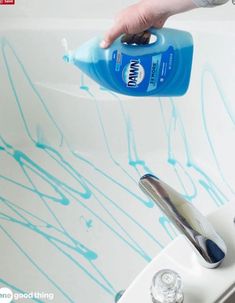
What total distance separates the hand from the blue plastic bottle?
2 cm

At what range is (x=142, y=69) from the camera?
32.0 inches

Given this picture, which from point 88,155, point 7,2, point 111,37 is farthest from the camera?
point 88,155

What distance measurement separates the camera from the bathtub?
3.10 feet

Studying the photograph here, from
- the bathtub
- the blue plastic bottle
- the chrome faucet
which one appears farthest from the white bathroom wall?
the chrome faucet

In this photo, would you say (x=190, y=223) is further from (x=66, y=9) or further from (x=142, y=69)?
(x=66, y=9)

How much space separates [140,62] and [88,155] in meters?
0.40

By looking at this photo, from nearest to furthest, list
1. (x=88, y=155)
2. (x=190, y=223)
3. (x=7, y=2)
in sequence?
(x=190, y=223) → (x=7, y=2) → (x=88, y=155)

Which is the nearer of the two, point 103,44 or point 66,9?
point 103,44

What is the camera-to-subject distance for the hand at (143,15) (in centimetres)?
79

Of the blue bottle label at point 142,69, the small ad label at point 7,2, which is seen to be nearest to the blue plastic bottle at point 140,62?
the blue bottle label at point 142,69

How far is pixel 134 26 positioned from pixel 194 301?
50cm

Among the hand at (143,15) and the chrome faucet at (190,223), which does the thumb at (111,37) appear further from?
the chrome faucet at (190,223)

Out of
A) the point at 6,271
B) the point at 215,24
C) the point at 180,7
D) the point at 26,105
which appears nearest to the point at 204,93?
the point at 215,24

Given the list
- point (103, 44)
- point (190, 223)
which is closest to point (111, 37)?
point (103, 44)
